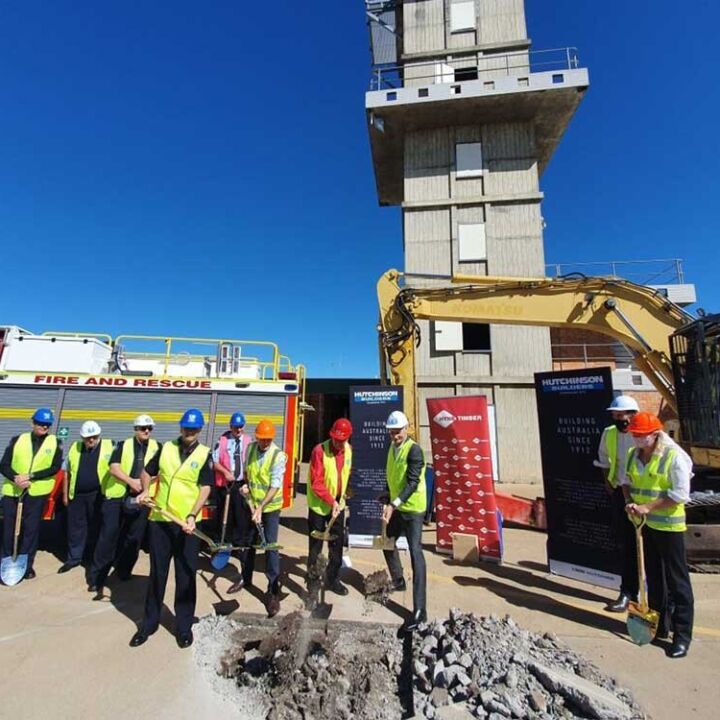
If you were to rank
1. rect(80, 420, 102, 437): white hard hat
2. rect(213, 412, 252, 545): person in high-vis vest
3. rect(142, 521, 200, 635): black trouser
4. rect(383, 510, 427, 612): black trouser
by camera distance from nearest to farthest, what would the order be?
rect(142, 521, 200, 635): black trouser < rect(383, 510, 427, 612): black trouser < rect(80, 420, 102, 437): white hard hat < rect(213, 412, 252, 545): person in high-vis vest

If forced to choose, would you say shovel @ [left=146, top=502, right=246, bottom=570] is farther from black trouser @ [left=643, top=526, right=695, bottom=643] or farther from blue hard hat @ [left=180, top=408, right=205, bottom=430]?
black trouser @ [left=643, top=526, right=695, bottom=643]

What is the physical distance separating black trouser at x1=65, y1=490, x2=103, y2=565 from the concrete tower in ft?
32.5

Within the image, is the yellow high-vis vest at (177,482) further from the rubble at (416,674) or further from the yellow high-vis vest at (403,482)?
the yellow high-vis vest at (403,482)

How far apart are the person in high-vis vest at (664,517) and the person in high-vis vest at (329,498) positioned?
291cm

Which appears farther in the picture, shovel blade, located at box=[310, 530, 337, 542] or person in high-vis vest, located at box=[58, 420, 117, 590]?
person in high-vis vest, located at box=[58, 420, 117, 590]

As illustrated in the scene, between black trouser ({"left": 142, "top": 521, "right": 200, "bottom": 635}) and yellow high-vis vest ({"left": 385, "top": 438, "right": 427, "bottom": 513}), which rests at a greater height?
yellow high-vis vest ({"left": 385, "top": 438, "right": 427, "bottom": 513})

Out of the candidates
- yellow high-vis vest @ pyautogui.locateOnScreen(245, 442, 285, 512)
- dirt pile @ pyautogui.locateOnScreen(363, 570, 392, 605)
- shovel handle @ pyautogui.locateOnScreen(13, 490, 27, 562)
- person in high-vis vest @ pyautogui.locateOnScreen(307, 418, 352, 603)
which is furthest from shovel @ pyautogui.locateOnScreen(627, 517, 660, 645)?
shovel handle @ pyautogui.locateOnScreen(13, 490, 27, 562)

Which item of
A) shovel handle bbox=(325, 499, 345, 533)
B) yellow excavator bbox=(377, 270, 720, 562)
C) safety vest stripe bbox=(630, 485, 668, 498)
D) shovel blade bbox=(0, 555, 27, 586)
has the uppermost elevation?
yellow excavator bbox=(377, 270, 720, 562)

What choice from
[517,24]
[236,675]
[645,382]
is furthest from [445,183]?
[236,675]

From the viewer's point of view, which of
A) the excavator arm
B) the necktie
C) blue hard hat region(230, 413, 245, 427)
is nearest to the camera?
the necktie

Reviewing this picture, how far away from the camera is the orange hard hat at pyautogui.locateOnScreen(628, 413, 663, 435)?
3.73m

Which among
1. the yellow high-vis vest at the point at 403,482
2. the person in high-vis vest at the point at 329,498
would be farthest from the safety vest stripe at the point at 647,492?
the person in high-vis vest at the point at 329,498

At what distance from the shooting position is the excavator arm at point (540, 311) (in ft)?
22.2

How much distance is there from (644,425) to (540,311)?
382 cm
